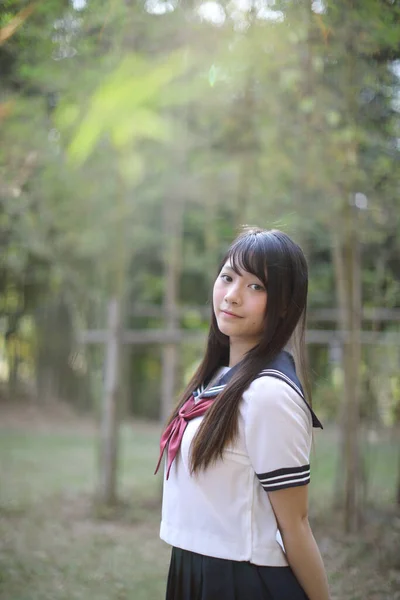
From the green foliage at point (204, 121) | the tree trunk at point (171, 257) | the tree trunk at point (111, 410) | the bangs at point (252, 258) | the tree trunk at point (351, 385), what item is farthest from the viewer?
the tree trunk at point (171, 257)

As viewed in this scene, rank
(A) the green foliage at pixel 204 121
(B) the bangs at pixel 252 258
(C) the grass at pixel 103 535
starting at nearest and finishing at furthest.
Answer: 1. (B) the bangs at pixel 252 258
2. (A) the green foliage at pixel 204 121
3. (C) the grass at pixel 103 535

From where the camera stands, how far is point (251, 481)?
119 centimetres

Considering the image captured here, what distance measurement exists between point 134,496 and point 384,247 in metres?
2.79

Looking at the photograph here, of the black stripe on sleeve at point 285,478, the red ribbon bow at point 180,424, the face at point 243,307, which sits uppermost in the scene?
the face at point 243,307

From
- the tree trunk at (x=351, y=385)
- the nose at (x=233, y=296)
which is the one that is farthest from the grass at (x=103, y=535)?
the nose at (x=233, y=296)

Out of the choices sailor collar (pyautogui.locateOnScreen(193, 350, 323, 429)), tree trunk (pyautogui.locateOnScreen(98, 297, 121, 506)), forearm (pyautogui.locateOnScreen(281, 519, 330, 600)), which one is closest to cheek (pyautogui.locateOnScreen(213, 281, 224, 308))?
sailor collar (pyautogui.locateOnScreen(193, 350, 323, 429))

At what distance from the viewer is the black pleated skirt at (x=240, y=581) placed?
117cm

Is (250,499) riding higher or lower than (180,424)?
lower

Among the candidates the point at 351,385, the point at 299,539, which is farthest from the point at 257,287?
the point at 351,385

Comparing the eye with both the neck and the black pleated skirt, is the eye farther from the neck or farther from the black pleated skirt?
the black pleated skirt

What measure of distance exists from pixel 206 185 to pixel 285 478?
6.73 metres

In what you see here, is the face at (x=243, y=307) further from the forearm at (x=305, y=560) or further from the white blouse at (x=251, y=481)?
the forearm at (x=305, y=560)

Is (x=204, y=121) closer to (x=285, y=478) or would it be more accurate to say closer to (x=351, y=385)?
(x=351, y=385)

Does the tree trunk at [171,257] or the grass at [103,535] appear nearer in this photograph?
the grass at [103,535]
